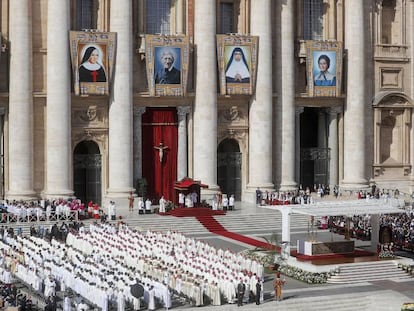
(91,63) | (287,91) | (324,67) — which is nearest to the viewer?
(91,63)

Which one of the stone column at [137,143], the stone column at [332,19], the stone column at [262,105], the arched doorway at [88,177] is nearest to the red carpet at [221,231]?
A: the stone column at [137,143]

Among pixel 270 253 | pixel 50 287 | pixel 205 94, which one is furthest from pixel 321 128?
pixel 50 287

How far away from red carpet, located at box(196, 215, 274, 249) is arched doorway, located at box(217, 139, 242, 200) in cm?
966

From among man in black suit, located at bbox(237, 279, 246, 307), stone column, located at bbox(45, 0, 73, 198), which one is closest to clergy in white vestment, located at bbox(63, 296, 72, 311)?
man in black suit, located at bbox(237, 279, 246, 307)

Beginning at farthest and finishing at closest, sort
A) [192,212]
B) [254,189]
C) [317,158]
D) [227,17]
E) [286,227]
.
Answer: [317,158], [227,17], [254,189], [192,212], [286,227]

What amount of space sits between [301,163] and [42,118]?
2162cm

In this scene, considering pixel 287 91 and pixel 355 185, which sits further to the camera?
pixel 355 185

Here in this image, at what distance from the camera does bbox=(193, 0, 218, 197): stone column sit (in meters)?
65.7

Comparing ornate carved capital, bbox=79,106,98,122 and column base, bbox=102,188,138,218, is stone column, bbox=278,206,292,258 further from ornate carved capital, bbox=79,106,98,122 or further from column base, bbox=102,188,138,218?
ornate carved capital, bbox=79,106,98,122

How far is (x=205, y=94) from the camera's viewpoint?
65812 millimetres

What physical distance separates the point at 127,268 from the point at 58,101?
76.2ft

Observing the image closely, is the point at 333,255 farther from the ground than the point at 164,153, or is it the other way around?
the point at 164,153

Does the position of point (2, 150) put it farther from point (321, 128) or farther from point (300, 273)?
point (300, 273)

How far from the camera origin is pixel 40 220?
186 ft
